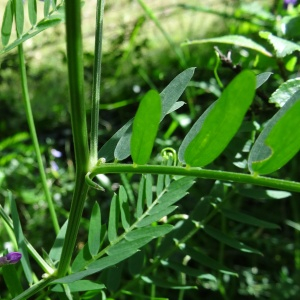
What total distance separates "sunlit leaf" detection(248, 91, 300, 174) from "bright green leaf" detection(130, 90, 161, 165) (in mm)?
69

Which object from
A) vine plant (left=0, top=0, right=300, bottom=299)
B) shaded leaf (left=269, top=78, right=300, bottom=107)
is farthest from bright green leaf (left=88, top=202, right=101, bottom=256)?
shaded leaf (left=269, top=78, right=300, bottom=107)

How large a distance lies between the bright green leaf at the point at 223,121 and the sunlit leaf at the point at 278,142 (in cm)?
2

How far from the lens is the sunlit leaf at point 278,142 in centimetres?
35

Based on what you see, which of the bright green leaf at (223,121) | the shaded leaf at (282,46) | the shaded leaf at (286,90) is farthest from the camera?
the shaded leaf at (282,46)

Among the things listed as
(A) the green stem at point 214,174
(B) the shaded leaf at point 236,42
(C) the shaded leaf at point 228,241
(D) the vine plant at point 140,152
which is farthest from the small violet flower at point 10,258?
(B) the shaded leaf at point 236,42

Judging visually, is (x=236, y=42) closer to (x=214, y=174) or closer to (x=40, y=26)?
(x=40, y=26)

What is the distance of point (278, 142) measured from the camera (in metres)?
0.36

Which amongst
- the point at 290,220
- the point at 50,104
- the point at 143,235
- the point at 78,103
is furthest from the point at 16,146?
the point at 78,103

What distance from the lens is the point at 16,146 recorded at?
53.1 inches

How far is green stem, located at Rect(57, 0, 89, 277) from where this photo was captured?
0.36 meters

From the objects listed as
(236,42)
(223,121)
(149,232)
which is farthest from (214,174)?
(236,42)

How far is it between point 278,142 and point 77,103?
0.13m

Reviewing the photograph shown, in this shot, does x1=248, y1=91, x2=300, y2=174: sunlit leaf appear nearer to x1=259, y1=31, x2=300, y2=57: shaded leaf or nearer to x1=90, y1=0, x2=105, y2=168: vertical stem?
x1=90, y1=0, x2=105, y2=168: vertical stem

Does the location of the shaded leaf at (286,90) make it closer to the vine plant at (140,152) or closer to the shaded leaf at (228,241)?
the vine plant at (140,152)
